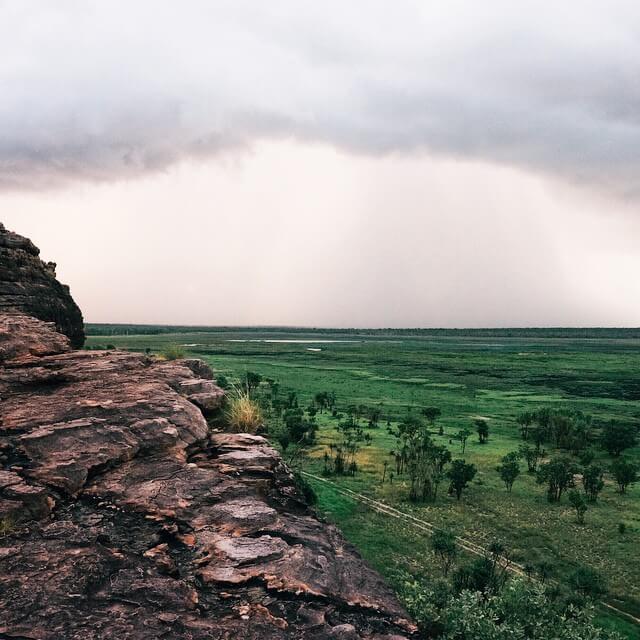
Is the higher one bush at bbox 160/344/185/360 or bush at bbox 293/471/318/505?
bush at bbox 160/344/185/360

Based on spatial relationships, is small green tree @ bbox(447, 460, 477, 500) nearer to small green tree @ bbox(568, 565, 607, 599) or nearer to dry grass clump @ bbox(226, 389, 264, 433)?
small green tree @ bbox(568, 565, 607, 599)

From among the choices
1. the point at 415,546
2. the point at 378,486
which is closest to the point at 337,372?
the point at 378,486

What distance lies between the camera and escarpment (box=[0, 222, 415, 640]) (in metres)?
6.44

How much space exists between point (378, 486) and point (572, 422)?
22918mm

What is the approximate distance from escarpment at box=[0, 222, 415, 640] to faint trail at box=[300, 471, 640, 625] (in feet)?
39.0

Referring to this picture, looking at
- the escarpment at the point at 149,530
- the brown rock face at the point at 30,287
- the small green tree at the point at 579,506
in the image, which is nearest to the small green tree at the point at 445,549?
the escarpment at the point at 149,530

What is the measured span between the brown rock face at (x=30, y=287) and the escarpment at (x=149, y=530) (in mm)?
2952

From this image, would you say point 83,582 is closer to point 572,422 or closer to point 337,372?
point 572,422

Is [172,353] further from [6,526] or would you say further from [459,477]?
[459,477]

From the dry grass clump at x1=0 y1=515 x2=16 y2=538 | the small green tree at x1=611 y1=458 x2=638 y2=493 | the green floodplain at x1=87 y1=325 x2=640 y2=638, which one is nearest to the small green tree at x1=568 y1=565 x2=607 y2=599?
the green floodplain at x1=87 y1=325 x2=640 y2=638

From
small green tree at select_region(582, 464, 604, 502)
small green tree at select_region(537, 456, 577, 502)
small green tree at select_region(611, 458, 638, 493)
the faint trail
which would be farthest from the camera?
small green tree at select_region(611, 458, 638, 493)

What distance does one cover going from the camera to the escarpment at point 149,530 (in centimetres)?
644

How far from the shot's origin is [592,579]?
49.0ft

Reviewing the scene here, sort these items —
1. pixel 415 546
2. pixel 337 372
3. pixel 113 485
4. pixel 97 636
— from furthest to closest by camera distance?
pixel 337 372 < pixel 415 546 < pixel 113 485 < pixel 97 636
